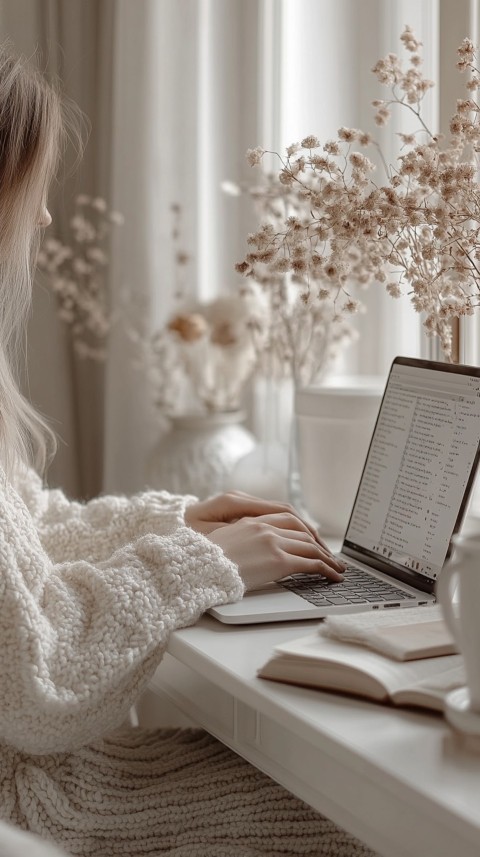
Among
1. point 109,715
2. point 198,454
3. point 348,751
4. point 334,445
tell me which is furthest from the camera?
point 198,454

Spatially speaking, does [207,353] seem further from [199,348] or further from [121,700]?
[121,700]

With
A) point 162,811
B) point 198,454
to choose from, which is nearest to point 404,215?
point 162,811

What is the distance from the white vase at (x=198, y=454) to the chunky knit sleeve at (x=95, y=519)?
2.31 feet

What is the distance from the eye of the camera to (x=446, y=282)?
1021 mm

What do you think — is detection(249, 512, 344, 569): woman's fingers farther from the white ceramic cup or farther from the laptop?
the white ceramic cup

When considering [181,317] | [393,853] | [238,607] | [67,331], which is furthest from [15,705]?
[67,331]

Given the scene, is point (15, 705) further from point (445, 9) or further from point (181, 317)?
point (181, 317)

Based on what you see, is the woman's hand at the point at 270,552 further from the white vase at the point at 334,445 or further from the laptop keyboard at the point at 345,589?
the white vase at the point at 334,445

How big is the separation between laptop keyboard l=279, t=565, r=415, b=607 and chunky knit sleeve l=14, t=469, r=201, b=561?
17 centimetres

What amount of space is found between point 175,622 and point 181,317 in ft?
4.05

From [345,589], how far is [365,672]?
0.30m

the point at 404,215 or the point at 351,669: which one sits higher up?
the point at 404,215

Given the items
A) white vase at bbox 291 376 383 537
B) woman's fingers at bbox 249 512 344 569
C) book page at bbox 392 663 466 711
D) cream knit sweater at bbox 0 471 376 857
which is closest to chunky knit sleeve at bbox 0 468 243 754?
cream knit sweater at bbox 0 471 376 857

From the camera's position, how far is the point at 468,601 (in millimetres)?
654
